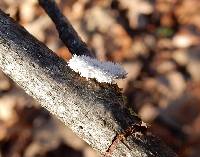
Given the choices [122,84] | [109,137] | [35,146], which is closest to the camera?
[109,137]

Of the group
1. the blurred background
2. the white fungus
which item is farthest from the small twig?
the blurred background

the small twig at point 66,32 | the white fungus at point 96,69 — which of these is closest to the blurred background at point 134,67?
the small twig at point 66,32

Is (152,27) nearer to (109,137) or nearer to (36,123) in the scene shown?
(36,123)

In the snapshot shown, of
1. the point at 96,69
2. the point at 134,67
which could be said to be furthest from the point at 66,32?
the point at 134,67

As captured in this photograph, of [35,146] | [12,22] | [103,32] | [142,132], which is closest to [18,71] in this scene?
[12,22]

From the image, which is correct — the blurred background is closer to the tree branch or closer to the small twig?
the small twig
